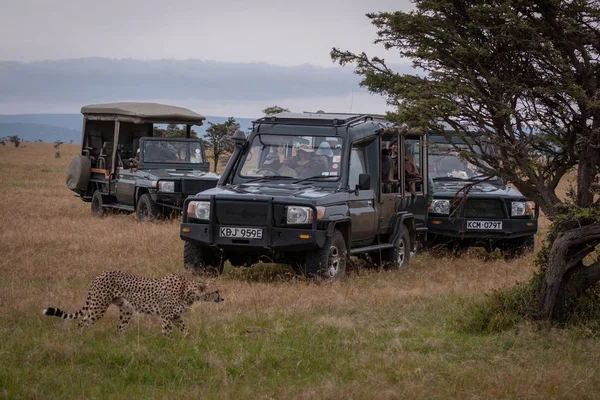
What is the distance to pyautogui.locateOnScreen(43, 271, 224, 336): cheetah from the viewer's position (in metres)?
7.71

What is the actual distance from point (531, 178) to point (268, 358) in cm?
281

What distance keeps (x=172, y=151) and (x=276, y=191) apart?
9315 millimetres

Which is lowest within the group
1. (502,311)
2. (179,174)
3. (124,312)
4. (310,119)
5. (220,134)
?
(124,312)

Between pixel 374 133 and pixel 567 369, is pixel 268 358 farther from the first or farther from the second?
pixel 374 133

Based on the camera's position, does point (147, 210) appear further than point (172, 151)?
No

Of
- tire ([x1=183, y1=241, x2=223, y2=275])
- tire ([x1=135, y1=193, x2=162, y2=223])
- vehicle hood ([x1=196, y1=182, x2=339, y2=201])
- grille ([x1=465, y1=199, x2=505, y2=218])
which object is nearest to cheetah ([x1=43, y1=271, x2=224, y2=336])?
vehicle hood ([x1=196, y1=182, x2=339, y2=201])

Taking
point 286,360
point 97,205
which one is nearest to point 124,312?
point 286,360

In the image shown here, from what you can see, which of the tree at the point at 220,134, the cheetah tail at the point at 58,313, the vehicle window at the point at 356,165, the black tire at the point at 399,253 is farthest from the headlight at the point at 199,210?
the tree at the point at 220,134

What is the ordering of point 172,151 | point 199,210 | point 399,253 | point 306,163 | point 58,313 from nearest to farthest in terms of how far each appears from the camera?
point 58,313
point 199,210
point 306,163
point 399,253
point 172,151

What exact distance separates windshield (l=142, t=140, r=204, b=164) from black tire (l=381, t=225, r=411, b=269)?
7839 mm

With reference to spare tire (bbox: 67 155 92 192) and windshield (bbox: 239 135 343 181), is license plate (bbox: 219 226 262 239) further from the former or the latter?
spare tire (bbox: 67 155 92 192)

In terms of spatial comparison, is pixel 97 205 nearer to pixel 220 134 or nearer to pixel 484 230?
pixel 484 230

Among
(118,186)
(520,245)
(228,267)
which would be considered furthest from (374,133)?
(118,186)

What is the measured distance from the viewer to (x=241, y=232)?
10.6 metres
